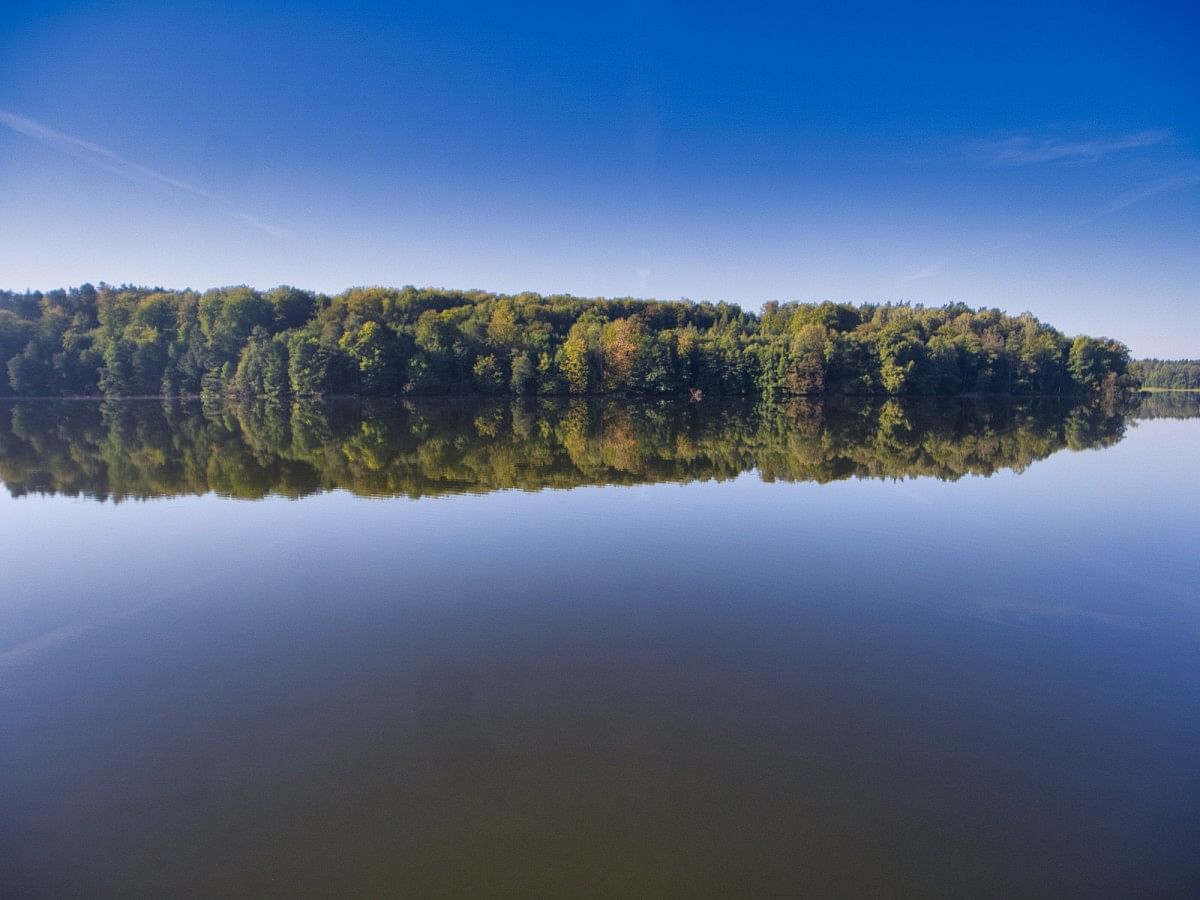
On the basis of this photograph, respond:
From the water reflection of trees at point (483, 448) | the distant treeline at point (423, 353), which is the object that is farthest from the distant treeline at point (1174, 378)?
the water reflection of trees at point (483, 448)

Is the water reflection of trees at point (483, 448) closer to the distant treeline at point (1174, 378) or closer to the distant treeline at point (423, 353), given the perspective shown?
the distant treeline at point (423, 353)

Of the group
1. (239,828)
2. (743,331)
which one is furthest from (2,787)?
(743,331)

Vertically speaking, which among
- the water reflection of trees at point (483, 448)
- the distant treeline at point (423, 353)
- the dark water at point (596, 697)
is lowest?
the dark water at point (596, 697)

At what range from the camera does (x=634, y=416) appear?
53.2m

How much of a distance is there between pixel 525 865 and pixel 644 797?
1.33 metres

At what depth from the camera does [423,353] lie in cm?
8006

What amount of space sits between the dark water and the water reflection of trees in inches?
159

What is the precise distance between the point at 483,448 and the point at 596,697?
80.0 feet

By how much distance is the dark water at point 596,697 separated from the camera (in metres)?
5.52

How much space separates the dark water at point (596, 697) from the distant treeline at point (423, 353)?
6341 centimetres

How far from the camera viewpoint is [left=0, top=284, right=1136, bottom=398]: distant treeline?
264 ft

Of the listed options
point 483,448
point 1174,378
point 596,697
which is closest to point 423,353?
point 483,448

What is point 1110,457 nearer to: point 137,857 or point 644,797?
point 644,797

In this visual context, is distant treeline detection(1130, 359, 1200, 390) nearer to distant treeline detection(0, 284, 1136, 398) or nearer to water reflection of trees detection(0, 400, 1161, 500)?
distant treeline detection(0, 284, 1136, 398)
